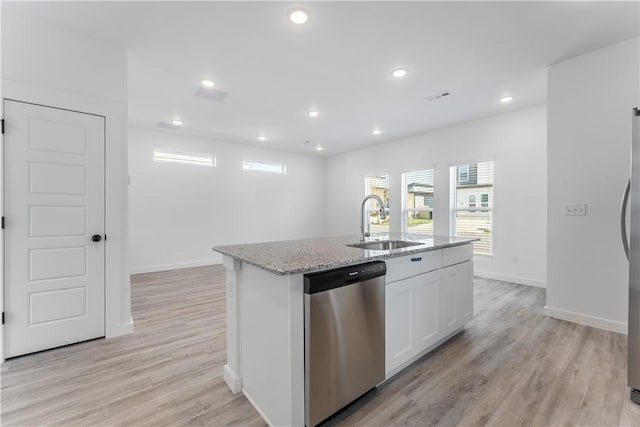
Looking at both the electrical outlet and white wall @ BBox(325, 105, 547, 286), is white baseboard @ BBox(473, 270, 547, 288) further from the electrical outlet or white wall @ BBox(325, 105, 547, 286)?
the electrical outlet

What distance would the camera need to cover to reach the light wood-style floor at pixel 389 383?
5.17ft

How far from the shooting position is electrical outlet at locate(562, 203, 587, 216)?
2790mm

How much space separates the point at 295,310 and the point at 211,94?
335 cm

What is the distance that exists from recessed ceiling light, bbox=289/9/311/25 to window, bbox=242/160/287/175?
4533mm

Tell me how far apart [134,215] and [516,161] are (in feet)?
21.7

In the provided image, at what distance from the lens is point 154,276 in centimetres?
498

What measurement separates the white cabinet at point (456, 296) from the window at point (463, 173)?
2.92 meters

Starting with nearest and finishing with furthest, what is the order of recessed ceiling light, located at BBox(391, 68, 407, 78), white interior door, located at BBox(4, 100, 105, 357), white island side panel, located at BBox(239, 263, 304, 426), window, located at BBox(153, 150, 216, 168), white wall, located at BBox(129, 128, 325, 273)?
white island side panel, located at BBox(239, 263, 304, 426) → white interior door, located at BBox(4, 100, 105, 357) → recessed ceiling light, located at BBox(391, 68, 407, 78) → white wall, located at BBox(129, 128, 325, 273) → window, located at BBox(153, 150, 216, 168)

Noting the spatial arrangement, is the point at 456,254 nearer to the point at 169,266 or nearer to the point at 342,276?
the point at 342,276

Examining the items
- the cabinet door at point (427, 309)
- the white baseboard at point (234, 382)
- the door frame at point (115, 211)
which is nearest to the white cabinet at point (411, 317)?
the cabinet door at point (427, 309)

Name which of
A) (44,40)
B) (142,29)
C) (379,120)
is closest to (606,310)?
(379,120)

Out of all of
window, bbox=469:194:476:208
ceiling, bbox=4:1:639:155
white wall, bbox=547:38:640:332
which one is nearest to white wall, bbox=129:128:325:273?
ceiling, bbox=4:1:639:155

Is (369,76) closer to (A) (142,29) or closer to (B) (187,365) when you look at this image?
(A) (142,29)

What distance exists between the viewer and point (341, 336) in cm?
152
